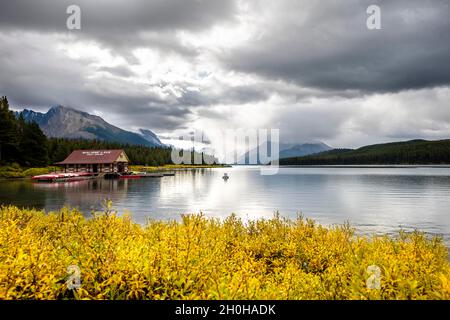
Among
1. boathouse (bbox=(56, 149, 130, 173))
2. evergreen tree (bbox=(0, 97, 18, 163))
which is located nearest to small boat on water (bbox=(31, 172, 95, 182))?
boathouse (bbox=(56, 149, 130, 173))

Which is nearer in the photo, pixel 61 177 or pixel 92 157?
pixel 61 177

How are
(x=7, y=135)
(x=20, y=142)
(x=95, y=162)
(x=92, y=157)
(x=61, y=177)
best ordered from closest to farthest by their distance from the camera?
(x=61, y=177) → (x=7, y=135) → (x=20, y=142) → (x=95, y=162) → (x=92, y=157)

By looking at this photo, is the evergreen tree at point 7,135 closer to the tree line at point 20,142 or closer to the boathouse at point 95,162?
the tree line at point 20,142

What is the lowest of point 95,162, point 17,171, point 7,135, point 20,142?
point 17,171

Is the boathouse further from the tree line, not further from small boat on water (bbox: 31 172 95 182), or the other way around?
the tree line

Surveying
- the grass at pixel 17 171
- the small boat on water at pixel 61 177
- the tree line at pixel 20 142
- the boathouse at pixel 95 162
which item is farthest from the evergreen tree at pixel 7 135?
the boathouse at pixel 95 162

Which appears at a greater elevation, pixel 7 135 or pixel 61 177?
pixel 7 135

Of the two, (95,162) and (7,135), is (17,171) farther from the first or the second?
(95,162)

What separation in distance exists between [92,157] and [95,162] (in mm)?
3810

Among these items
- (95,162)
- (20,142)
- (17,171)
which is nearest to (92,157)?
(95,162)

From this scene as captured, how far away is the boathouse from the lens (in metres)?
119

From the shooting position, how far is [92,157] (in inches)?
4793
